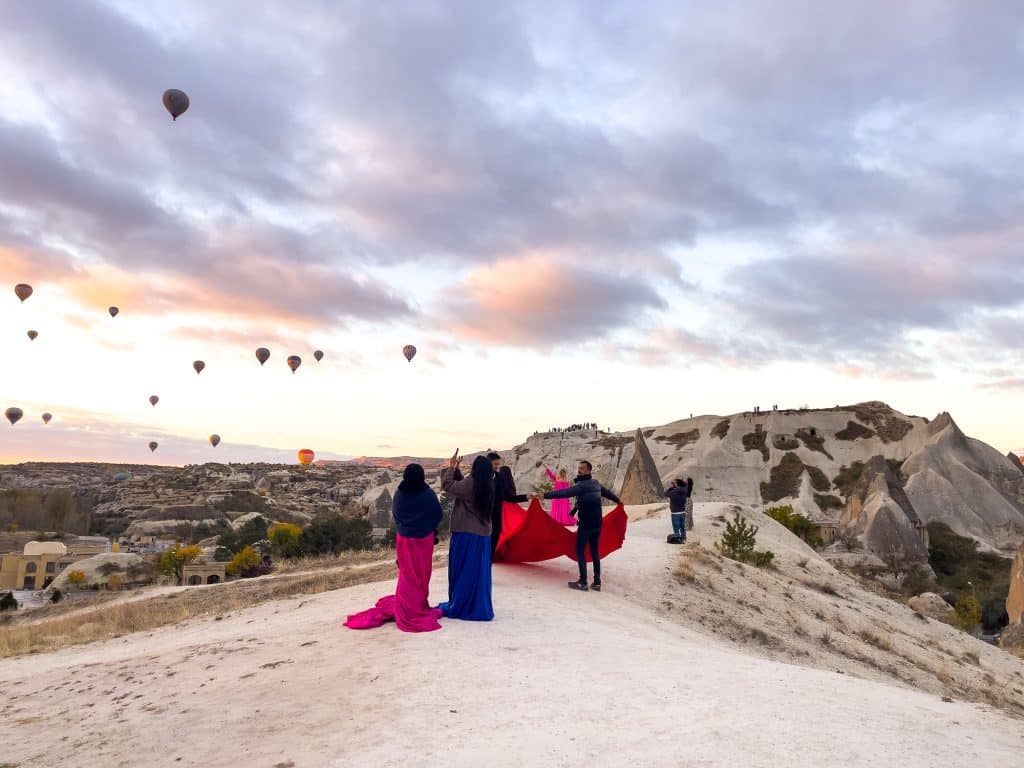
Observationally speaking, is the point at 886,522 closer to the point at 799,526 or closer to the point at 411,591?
the point at 799,526

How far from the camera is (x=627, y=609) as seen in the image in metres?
10.8

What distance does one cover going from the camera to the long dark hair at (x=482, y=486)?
28.1ft

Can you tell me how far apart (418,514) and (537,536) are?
3.93 m

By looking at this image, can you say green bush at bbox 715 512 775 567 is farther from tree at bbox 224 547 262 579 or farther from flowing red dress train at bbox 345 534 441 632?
tree at bbox 224 547 262 579

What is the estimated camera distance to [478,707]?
573 cm

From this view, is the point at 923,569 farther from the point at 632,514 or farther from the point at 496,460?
the point at 496,460

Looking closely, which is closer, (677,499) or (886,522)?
(677,499)

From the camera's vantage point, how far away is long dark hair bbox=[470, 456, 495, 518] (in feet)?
28.1

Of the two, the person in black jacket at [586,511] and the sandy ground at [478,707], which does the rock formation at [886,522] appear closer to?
the person in black jacket at [586,511]

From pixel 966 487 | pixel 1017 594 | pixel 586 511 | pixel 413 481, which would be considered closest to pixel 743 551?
pixel 586 511

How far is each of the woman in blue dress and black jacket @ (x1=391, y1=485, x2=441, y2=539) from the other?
340 mm

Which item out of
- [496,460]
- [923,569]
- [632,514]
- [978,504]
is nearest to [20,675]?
[496,460]

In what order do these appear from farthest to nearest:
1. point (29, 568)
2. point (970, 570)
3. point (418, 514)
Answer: point (29, 568) → point (970, 570) → point (418, 514)

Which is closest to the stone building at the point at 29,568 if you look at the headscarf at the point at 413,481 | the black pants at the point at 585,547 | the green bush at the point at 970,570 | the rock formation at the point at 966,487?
the black pants at the point at 585,547
